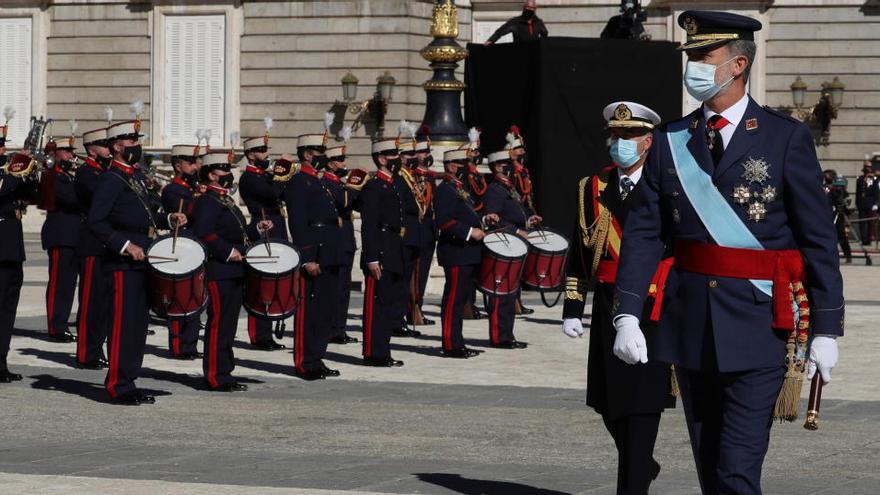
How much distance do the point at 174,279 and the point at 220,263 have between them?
2.81ft

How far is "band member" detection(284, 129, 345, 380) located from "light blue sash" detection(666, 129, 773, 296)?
24.2ft

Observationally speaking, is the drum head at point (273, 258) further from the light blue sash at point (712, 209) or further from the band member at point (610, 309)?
the light blue sash at point (712, 209)

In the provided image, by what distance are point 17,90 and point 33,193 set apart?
24.6 m

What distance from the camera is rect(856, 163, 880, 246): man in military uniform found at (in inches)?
1308

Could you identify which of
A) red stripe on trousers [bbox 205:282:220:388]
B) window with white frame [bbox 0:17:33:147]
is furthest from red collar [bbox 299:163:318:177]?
window with white frame [bbox 0:17:33:147]

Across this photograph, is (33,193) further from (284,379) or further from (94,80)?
(94,80)

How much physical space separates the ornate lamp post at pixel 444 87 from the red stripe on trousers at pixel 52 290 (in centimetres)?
513

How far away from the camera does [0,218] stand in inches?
545

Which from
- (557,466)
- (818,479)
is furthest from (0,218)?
(818,479)

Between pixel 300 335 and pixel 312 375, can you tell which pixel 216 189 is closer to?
pixel 300 335

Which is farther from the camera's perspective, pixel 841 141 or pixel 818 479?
pixel 841 141

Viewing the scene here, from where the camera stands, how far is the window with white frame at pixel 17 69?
3766cm

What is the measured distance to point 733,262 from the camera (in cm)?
655

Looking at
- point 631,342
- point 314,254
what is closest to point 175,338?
point 314,254
